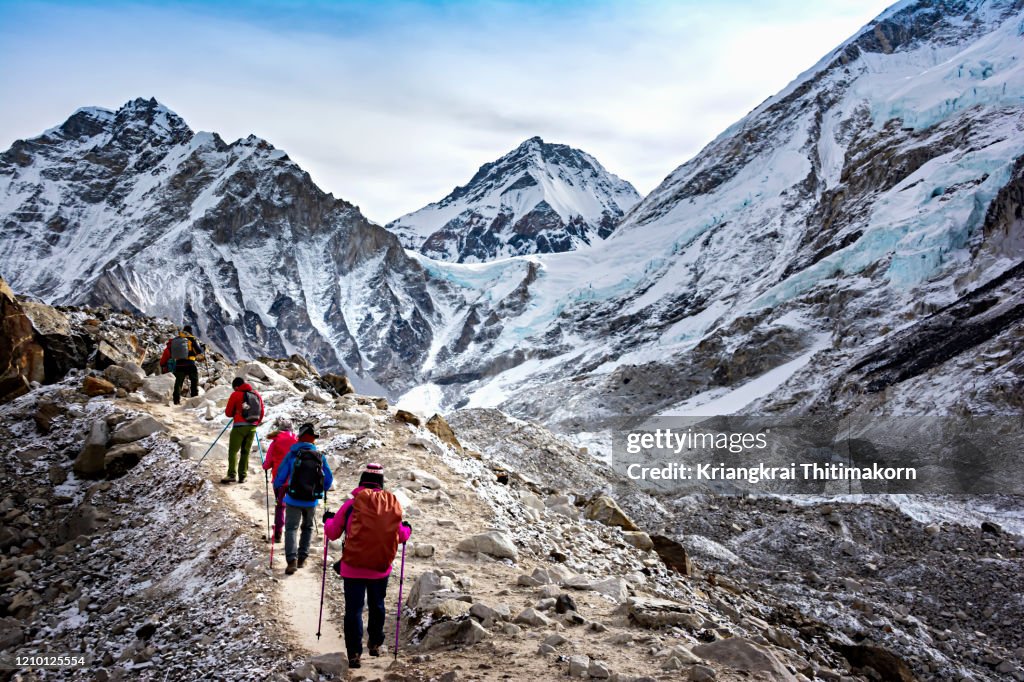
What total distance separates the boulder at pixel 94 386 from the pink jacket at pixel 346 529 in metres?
10.9

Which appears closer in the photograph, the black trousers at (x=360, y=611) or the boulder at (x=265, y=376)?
the black trousers at (x=360, y=611)

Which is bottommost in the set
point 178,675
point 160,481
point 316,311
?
point 178,675

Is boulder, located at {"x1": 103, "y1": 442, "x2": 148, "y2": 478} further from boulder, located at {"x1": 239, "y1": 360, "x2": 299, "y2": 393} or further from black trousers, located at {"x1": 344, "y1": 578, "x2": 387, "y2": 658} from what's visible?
black trousers, located at {"x1": 344, "y1": 578, "x2": 387, "y2": 658}

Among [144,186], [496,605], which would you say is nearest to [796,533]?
[496,605]

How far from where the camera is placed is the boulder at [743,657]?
6.99 meters

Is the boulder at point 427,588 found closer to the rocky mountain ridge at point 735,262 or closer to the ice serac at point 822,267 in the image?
the rocky mountain ridge at point 735,262

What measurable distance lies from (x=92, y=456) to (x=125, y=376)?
172 inches

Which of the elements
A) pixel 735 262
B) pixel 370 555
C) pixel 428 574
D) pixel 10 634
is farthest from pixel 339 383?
pixel 735 262

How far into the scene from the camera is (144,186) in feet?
618

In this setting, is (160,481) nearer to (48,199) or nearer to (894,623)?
(894,623)

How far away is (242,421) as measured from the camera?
492 inches

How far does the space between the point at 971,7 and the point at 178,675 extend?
690 ft

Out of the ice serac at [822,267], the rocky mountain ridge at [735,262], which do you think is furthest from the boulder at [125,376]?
the ice serac at [822,267]

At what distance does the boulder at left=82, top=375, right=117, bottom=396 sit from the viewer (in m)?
16.1
